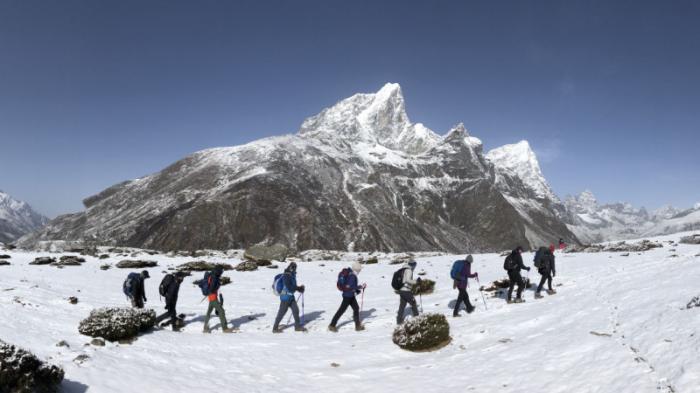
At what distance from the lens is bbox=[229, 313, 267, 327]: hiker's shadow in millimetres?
19875

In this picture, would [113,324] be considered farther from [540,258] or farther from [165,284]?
[540,258]

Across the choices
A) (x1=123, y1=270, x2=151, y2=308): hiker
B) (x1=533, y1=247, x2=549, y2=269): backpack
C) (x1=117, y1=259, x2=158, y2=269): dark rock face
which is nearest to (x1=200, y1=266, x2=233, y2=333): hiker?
(x1=123, y1=270, x2=151, y2=308): hiker

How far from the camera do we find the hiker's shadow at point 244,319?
65.2 ft

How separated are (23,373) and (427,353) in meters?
10.8

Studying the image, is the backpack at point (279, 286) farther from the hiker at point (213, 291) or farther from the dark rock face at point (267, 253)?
the dark rock face at point (267, 253)

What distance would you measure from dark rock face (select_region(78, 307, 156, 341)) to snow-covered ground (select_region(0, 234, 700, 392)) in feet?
1.40

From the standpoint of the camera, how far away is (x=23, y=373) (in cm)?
865

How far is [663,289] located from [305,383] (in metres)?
13.2

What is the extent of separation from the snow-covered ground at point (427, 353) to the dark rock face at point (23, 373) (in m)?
0.70

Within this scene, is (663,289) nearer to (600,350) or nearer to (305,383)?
(600,350)

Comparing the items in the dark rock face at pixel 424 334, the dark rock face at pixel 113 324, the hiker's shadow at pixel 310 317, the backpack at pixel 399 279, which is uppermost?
the backpack at pixel 399 279

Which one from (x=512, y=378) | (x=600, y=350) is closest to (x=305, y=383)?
(x=512, y=378)

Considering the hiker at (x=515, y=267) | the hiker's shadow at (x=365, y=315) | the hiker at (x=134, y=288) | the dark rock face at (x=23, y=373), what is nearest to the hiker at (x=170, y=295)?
the hiker at (x=134, y=288)

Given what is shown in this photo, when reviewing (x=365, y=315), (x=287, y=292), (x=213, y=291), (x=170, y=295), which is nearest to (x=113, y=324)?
(x=170, y=295)
